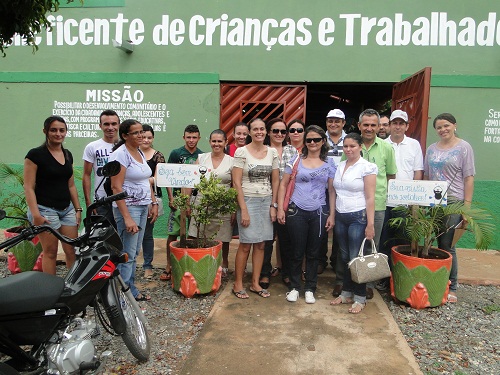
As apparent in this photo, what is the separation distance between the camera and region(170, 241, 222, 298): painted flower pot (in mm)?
3896

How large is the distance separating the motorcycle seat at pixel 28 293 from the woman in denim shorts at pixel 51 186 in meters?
1.37

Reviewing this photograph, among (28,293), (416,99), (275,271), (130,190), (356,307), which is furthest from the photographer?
(416,99)

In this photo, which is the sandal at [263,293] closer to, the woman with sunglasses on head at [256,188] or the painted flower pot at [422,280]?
the woman with sunglasses on head at [256,188]

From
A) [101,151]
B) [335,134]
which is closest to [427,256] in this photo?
[335,134]

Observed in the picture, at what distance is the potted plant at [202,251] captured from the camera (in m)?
3.83

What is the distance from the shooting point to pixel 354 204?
3666 millimetres

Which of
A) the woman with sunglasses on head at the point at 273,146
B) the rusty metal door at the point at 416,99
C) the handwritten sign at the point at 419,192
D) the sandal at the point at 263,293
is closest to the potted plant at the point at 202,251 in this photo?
the sandal at the point at 263,293

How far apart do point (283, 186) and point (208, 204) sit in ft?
2.42

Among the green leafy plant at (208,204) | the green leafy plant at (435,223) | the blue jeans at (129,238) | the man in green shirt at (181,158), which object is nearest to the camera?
the blue jeans at (129,238)

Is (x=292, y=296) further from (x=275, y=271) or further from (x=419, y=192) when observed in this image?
(x=419, y=192)

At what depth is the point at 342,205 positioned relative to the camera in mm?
3723

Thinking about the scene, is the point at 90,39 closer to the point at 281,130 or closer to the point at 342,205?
the point at 281,130

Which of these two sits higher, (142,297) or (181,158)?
(181,158)

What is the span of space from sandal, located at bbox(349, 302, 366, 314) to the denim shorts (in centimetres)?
271
